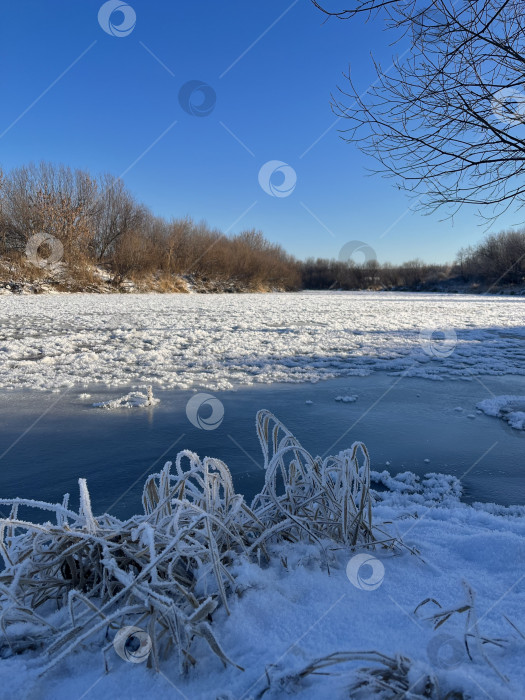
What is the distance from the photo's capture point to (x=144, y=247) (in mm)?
29609

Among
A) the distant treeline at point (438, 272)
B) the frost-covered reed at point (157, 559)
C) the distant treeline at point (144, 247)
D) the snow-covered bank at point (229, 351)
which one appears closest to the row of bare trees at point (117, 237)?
the distant treeline at point (144, 247)

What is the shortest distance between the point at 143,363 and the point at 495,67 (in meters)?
4.61

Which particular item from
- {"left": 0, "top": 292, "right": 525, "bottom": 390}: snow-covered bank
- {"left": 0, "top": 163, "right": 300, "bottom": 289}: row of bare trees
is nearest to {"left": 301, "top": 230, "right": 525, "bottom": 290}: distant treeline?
{"left": 0, "top": 163, "right": 300, "bottom": 289}: row of bare trees

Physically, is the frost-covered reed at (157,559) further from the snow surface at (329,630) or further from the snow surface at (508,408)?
the snow surface at (508,408)

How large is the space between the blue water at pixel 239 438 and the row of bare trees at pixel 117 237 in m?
23.1

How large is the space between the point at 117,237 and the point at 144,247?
317cm

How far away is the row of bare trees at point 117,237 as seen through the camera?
26.5 meters

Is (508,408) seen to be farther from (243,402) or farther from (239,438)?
(239,438)

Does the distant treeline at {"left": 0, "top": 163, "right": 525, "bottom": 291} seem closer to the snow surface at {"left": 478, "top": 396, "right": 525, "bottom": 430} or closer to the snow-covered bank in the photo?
the snow-covered bank

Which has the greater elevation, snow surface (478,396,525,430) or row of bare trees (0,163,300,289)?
row of bare trees (0,163,300,289)

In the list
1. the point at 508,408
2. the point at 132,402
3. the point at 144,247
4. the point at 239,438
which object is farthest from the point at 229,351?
the point at 144,247

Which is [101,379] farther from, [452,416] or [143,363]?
[452,416]

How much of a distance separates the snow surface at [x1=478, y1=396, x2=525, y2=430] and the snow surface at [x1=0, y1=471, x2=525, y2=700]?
2351 millimetres

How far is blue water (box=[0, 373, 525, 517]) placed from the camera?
2.43 meters
